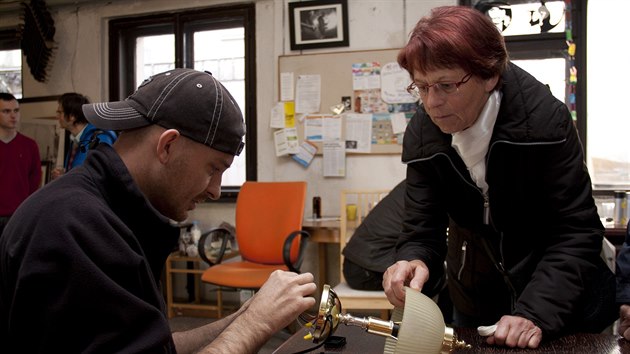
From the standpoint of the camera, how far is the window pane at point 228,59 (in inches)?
184

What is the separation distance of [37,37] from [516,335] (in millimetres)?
5094

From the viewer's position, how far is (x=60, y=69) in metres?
5.15

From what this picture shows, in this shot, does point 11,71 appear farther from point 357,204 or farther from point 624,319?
point 624,319

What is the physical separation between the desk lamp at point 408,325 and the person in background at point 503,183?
0.75 ft

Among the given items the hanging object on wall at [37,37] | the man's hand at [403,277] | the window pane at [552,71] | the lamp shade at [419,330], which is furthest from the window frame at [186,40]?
the lamp shade at [419,330]

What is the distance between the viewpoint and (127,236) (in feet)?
2.98

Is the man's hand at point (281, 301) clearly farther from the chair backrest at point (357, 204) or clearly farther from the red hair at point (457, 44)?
the chair backrest at point (357, 204)

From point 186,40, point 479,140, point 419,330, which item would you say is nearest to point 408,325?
point 419,330

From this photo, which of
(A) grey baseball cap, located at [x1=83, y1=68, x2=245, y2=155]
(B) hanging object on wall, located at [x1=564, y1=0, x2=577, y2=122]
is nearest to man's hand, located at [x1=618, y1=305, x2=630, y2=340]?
(A) grey baseball cap, located at [x1=83, y1=68, x2=245, y2=155]

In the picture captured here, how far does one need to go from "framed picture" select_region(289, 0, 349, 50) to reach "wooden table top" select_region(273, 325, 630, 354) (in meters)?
3.24

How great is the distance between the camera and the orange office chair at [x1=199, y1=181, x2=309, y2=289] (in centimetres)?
354

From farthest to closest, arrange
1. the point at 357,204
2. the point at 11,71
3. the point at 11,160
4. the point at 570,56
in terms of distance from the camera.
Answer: the point at 11,71
the point at 11,160
the point at 357,204
the point at 570,56

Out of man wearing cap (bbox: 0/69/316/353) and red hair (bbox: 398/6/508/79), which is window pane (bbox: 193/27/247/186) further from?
man wearing cap (bbox: 0/69/316/353)

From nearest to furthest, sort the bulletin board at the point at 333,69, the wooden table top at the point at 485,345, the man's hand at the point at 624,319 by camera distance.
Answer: the wooden table top at the point at 485,345 → the man's hand at the point at 624,319 → the bulletin board at the point at 333,69
